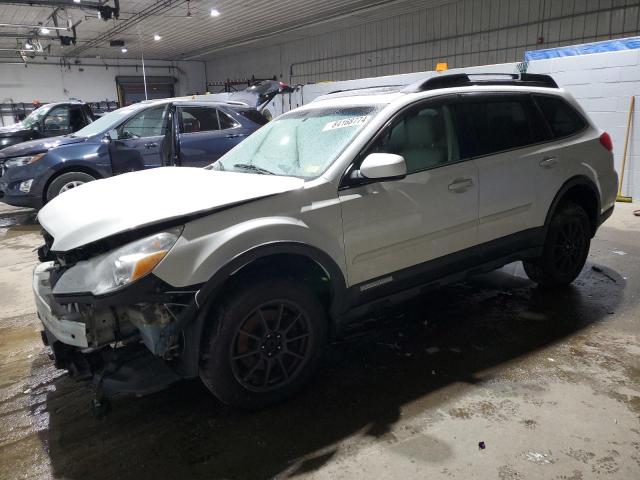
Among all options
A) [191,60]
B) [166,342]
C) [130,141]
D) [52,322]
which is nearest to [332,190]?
[166,342]

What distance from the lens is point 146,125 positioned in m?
7.29

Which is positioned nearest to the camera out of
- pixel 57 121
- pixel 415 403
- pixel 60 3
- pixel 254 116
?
pixel 415 403

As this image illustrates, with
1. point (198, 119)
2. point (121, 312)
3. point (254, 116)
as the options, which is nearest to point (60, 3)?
point (198, 119)

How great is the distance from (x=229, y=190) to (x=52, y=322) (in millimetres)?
1073

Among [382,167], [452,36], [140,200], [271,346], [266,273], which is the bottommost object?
[271,346]

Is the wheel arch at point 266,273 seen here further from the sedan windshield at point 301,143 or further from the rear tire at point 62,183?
the rear tire at point 62,183

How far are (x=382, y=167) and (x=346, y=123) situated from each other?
54cm

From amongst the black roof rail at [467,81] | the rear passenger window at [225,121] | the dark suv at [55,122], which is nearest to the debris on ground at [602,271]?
the black roof rail at [467,81]

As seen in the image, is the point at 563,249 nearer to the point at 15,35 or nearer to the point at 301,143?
the point at 301,143

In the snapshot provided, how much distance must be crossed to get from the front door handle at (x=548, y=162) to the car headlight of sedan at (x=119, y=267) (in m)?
2.59

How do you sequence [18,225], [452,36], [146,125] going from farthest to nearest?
1. [452,36]
2. [18,225]
3. [146,125]

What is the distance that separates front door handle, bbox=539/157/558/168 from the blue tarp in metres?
5.30

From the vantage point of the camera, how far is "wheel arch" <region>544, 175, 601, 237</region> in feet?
11.7

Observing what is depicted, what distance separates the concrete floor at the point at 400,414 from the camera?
83.7 inches
